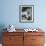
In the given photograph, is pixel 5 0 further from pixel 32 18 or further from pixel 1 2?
pixel 32 18

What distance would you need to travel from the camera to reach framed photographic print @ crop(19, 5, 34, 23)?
407cm

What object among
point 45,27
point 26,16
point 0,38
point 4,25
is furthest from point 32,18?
point 0,38

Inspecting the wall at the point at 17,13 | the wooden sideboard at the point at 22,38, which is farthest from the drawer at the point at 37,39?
the wall at the point at 17,13

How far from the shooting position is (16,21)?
409 cm

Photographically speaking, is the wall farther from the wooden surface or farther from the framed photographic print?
the wooden surface

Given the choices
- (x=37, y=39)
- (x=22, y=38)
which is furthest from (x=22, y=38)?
→ (x=37, y=39)

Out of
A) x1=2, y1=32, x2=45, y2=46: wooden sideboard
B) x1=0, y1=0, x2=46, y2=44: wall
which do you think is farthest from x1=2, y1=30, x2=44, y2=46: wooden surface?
x1=0, y1=0, x2=46, y2=44: wall

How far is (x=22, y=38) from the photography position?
361 centimetres

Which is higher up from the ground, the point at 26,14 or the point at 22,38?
the point at 26,14

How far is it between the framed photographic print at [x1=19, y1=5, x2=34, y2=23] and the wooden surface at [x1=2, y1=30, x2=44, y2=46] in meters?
0.62

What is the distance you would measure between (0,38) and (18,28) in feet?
2.14

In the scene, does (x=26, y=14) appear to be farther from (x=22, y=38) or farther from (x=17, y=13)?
(x=22, y=38)

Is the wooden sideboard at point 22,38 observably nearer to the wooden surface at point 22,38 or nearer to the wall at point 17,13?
A: the wooden surface at point 22,38

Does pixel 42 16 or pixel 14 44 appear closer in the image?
pixel 14 44
